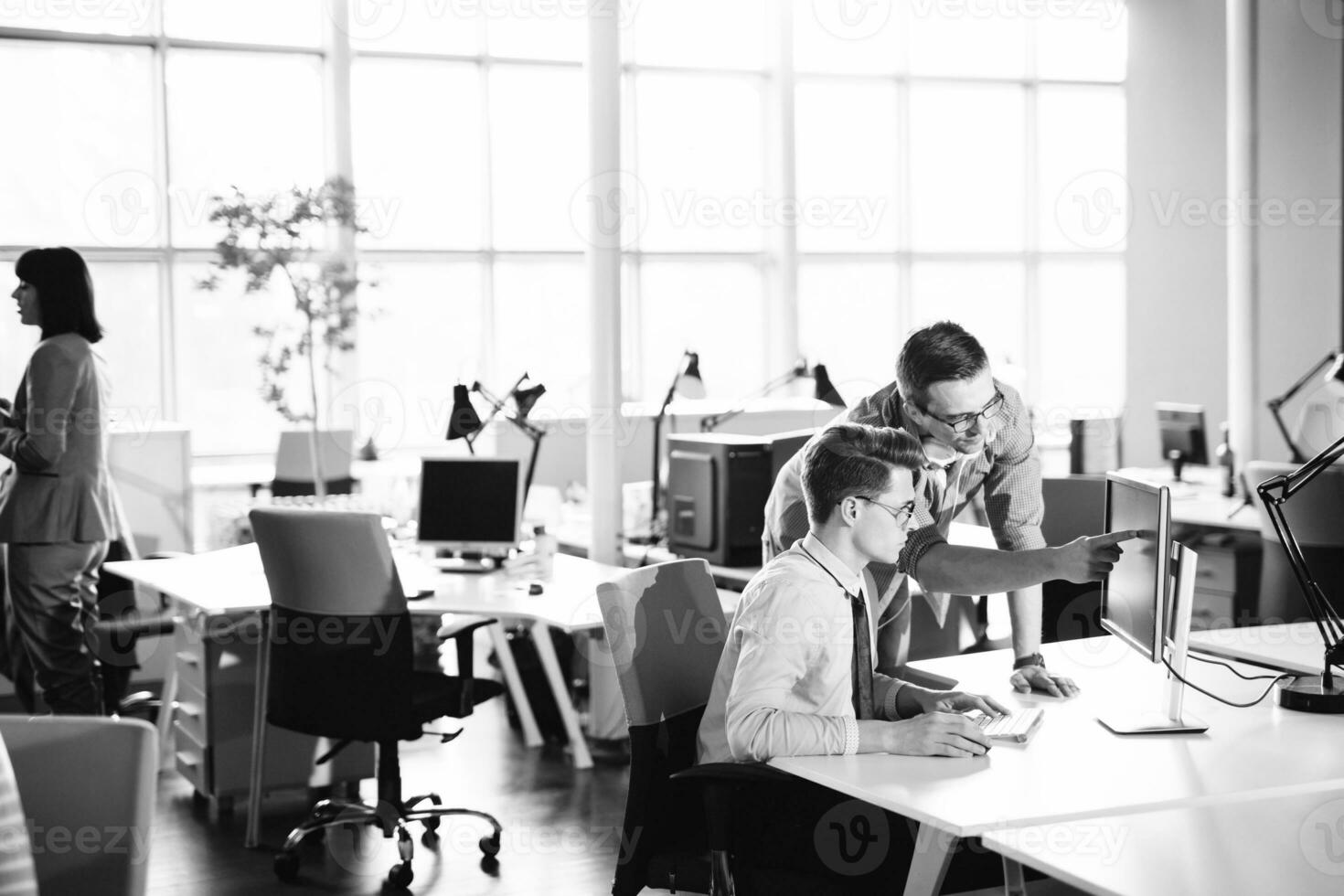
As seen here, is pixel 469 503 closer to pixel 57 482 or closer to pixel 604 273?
pixel 604 273

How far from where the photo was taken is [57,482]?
484 centimetres

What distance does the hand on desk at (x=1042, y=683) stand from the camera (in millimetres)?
3000

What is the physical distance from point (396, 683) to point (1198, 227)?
7.29 meters

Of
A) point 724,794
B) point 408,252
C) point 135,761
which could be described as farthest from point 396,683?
point 408,252

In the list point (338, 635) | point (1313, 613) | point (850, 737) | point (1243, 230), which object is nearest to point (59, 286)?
point (338, 635)

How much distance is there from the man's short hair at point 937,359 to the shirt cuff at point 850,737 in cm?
79

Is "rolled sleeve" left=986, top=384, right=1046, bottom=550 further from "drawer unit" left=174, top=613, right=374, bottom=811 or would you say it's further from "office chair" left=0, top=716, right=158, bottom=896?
"drawer unit" left=174, top=613, right=374, bottom=811

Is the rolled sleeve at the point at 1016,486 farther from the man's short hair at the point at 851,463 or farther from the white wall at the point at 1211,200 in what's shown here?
the white wall at the point at 1211,200

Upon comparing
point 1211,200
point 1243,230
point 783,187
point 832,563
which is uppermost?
point 783,187

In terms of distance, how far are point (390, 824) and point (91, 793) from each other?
7.51 feet

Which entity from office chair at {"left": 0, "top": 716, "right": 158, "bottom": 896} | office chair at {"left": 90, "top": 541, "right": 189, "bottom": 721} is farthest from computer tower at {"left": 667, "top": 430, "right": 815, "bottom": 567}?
office chair at {"left": 0, "top": 716, "right": 158, "bottom": 896}

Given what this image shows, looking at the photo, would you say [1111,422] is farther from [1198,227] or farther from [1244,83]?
[1244,83]

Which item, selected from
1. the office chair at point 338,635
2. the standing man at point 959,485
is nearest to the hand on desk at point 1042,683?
the standing man at point 959,485

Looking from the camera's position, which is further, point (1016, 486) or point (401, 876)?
point (401, 876)
